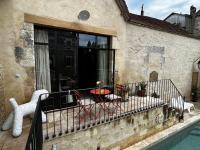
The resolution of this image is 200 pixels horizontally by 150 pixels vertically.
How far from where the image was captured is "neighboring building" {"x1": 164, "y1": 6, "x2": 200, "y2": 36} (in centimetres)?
1452

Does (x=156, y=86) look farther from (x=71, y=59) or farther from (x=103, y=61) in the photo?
(x=71, y=59)

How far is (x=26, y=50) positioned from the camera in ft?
16.2

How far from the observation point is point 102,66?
738cm

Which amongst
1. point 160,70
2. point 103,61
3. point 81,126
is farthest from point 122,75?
point 81,126

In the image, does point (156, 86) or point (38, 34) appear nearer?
point (38, 34)

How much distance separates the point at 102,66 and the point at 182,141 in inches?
173

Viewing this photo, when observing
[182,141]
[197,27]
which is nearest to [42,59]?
[182,141]

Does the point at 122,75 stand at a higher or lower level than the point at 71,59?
lower

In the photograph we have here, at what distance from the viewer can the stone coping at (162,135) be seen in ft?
17.7

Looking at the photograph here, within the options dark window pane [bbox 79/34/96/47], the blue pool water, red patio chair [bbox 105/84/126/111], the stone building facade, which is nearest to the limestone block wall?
the stone building facade

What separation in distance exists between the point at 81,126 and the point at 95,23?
3.96m

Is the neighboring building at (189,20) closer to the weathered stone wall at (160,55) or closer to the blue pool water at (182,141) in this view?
the weathered stone wall at (160,55)

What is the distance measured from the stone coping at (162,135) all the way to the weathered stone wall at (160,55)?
2.84m

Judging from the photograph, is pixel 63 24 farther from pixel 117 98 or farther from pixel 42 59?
pixel 117 98
